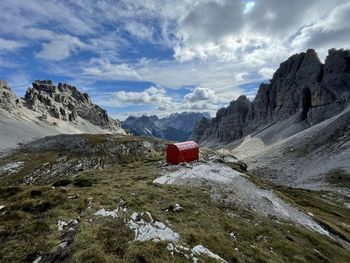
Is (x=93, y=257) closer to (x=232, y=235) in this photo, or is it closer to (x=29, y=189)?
(x=232, y=235)

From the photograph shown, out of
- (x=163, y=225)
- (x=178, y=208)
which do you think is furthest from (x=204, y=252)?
(x=178, y=208)

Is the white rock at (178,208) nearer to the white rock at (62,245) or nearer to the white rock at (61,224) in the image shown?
the white rock at (61,224)

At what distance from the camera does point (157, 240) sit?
1798cm

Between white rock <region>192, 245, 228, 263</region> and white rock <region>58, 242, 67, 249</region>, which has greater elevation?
white rock <region>58, 242, 67, 249</region>

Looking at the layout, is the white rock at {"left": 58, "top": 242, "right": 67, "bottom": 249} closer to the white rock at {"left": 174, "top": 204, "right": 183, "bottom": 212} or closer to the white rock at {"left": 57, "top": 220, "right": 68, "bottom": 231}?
the white rock at {"left": 57, "top": 220, "right": 68, "bottom": 231}

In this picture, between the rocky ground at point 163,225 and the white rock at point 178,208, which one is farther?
the white rock at point 178,208

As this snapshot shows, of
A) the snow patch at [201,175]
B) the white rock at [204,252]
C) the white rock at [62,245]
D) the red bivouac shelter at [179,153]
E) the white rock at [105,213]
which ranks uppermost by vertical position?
the red bivouac shelter at [179,153]

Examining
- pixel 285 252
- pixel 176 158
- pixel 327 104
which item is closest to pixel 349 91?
pixel 327 104

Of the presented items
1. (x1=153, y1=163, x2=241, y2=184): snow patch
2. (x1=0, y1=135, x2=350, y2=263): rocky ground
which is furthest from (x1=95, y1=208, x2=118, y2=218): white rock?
(x1=153, y1=163, x2=241, y2=184): snow patch

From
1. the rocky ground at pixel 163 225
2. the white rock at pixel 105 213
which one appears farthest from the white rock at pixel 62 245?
the white rock at pixel 105 213

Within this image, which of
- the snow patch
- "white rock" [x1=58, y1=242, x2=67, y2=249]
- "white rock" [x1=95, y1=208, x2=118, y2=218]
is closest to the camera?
"white rock" [x1=58, y1=242, x2=67, y2=249]

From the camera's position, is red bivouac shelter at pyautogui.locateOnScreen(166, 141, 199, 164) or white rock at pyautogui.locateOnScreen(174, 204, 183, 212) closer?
white rock at pyautogui.locateOnScreen(174, 204, 183, 212)

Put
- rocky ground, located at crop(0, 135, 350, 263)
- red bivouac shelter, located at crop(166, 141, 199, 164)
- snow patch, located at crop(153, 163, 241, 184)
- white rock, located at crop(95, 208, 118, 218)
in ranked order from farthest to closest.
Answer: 1. red bivouac shelter, located at crop(166, 141, 199, 164)
2. snow patch, located at crop(153, 163, 241, 184)
3. white rock, located at crop(95, 208, 118, 218)
4. rocky ground, located at crop(0, 135, 350, 263)

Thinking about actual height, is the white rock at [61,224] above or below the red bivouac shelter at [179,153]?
below
